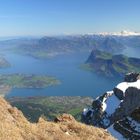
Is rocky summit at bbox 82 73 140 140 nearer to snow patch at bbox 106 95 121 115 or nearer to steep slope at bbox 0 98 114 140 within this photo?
snow patch at bbox 106 95 121 115

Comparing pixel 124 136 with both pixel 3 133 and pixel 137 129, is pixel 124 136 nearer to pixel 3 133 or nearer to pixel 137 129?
pixel 137 129

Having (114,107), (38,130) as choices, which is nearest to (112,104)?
(114,107)

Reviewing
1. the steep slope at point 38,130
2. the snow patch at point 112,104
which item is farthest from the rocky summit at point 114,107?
the steep slope at point 38,130

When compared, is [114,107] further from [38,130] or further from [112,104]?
[38,130]

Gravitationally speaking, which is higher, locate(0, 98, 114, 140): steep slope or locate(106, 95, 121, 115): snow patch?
locate(0, 98, 114, 140): steep slope

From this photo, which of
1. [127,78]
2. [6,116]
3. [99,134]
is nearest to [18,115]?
[6,116]

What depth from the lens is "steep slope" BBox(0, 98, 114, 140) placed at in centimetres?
2754

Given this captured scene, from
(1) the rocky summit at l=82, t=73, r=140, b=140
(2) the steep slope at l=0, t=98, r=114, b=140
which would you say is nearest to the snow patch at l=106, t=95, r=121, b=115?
(1) the rocky summit at l=82, t=73, r=140, b=140

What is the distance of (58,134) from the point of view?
3216 cm

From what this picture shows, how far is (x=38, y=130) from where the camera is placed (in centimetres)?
3125

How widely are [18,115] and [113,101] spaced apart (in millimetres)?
125010

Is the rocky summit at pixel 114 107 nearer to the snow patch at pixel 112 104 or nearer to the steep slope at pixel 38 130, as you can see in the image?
the snow patch at pixel 112 104

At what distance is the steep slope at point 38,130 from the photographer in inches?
1084

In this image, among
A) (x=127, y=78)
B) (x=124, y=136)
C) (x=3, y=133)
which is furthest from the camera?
(x=127, y=78)
